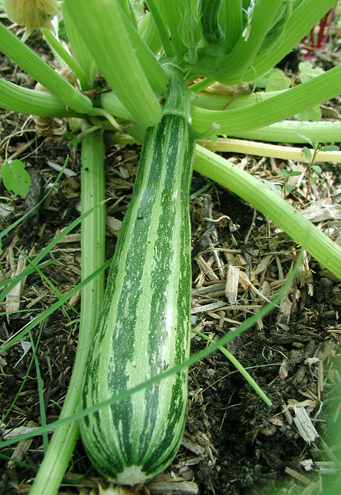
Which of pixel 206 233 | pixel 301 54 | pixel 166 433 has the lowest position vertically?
pixel 166 433

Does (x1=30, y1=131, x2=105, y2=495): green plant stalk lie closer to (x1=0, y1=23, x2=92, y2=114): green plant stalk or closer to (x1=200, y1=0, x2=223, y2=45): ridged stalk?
(x1=0, y1=23, x2=92, y2=114): green plant stalk

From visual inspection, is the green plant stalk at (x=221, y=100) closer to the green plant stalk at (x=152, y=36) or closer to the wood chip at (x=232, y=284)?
the green plant stalk at (x=152, y=36)

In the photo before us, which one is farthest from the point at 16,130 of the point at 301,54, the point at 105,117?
the point at 301,54

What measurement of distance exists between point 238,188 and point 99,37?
1.12 metres

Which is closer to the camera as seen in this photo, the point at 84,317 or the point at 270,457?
the point at 270,457

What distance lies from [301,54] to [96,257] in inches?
105

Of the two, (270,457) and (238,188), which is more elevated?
(238,188)

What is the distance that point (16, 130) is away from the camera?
2.75 m

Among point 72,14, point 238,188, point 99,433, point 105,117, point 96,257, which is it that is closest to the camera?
point 72,14

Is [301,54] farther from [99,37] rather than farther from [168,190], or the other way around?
[99,37]

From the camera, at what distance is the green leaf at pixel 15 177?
2053 millimetres

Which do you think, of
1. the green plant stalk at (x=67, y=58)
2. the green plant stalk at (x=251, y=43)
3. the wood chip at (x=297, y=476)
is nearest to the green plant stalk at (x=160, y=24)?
the green plant stalk at (x=251, y=43)

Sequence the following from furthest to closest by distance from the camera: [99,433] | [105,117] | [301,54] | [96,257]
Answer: [301,54] → [105,117] → [96,257] → [99,433]

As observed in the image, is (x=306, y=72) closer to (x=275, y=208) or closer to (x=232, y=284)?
(x=275, y=208)
